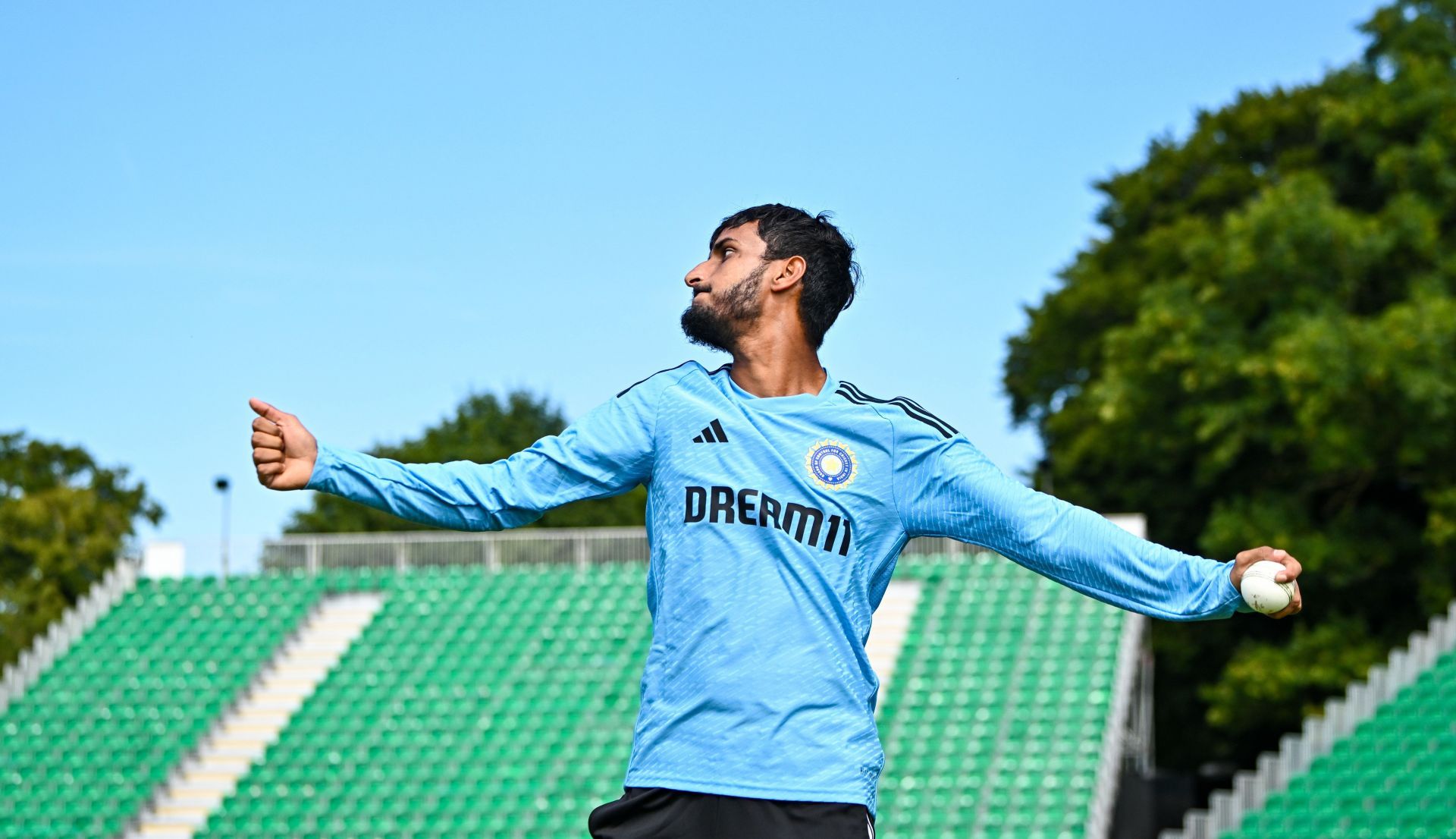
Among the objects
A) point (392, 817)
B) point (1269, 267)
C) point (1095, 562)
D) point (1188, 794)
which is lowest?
point (1188, 794)

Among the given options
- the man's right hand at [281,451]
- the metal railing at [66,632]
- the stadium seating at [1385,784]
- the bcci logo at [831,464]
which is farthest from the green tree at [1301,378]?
the man's right hand at [281,451]

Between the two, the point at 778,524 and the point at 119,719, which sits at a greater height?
the point at 778,524

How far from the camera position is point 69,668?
64.6ft

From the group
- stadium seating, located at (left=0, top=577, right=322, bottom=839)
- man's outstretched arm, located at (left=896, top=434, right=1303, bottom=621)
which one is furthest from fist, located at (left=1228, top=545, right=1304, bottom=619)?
stadium seating, located at (left=0, top=577, right=322, bottom=839)

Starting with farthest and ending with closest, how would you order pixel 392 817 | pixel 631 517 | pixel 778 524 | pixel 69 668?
pixel 631 517
pixel 69 668
pixel 392 817
pixel 778 524

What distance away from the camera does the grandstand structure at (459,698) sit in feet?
52.6

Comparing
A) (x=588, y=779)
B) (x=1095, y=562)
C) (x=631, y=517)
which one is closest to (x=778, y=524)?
(x=1095, y=562)

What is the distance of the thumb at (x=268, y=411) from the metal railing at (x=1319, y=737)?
12.9m

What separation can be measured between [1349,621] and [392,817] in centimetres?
1204

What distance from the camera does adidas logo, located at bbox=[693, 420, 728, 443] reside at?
121 inches

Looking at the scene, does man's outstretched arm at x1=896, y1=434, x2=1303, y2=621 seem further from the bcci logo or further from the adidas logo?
the adidas logo

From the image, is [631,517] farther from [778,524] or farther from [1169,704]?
[778,524]

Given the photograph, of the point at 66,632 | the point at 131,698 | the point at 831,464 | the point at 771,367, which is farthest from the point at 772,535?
the point at 66,632

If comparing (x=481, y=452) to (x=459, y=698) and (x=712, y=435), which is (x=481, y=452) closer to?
(x=459, y=698)
